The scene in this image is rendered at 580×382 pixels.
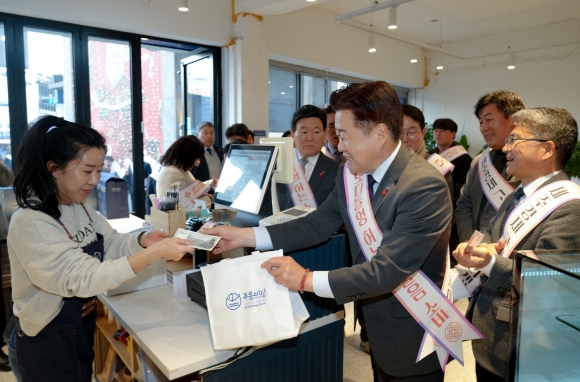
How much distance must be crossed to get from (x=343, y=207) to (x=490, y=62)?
27.2 feet

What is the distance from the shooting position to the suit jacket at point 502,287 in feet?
4.05

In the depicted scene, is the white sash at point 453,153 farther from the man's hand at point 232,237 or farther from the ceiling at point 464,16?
the ceiling at point 464,16

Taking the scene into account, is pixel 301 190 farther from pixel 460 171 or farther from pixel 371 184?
pixel 460 171

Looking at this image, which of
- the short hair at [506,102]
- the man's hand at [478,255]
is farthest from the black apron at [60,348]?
the short hair at [506,102]

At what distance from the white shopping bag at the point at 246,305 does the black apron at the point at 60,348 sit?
1.76 feet

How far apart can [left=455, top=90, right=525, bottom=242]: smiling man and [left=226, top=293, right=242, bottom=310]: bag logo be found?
148 cm

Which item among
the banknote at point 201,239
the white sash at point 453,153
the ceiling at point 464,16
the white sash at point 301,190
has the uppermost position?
the ceiling at point 464,16

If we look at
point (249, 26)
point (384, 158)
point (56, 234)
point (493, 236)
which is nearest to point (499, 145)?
point (493, 236)

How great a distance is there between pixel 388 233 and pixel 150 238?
922 millimetres

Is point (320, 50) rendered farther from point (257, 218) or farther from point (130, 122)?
point (257, 218)

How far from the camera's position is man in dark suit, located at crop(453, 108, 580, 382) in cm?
127

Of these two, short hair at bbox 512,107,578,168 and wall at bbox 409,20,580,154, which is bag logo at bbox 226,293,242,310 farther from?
wall at bbox 409,20,580,154

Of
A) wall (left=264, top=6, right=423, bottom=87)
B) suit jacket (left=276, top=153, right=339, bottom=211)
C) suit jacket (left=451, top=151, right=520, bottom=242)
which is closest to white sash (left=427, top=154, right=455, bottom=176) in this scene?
suit jacket (left=451, top=151, right=520, bottom=242)

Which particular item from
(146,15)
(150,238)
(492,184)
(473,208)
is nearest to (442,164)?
(473,208)
